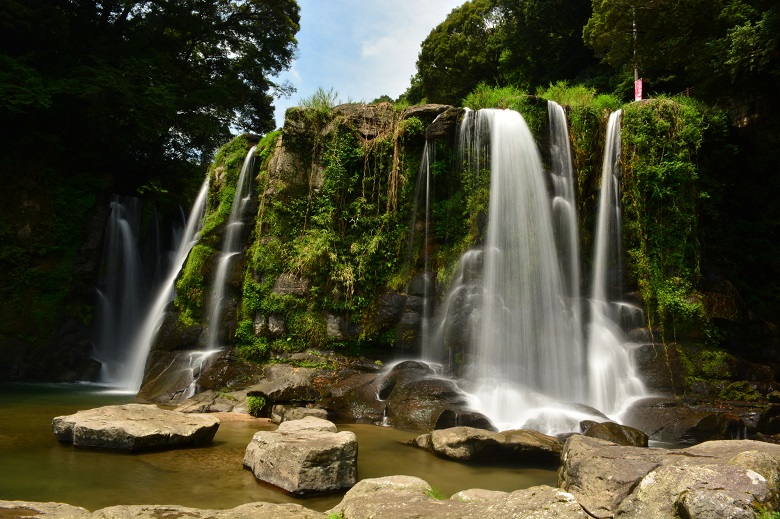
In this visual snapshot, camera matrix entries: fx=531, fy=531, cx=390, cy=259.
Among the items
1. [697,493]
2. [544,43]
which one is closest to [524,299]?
[697,493]

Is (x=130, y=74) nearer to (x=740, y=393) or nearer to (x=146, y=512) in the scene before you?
(x=146, y=512)

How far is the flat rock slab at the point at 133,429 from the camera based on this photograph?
6.19 metres

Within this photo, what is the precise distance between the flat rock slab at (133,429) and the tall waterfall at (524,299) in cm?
472

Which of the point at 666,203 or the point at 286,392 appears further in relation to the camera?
the point at 666,203

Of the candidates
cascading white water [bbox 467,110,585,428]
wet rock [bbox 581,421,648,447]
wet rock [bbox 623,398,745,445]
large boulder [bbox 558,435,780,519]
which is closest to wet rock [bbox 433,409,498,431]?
wet rock [bbox 581,421,648,447]

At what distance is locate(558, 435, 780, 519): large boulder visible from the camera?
3.50m

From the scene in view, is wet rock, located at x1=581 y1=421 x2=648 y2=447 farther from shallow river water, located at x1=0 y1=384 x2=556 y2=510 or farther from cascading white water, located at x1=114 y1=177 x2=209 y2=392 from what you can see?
cascading white water, located at x1=114 y1=177 x2=209 y2=392

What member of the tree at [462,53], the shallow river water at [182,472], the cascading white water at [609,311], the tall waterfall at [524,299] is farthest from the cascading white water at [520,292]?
the tree at [462,53]

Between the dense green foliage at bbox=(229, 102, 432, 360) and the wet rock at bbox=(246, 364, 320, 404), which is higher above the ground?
the dense green foliage at bbox=(229, 102, 432, 360)

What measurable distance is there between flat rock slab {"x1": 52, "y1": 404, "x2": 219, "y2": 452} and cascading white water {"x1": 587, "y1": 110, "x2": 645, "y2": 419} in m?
7.60

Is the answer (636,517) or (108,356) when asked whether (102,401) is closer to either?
(108,356)

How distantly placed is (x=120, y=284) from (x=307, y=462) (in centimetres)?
1462

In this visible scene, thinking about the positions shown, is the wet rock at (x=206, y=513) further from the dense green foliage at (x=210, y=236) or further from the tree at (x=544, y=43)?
the tree at (x=544, y=43)

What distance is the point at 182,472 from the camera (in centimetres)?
547
